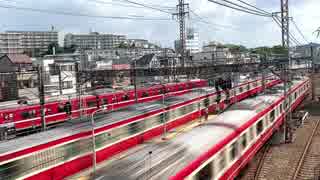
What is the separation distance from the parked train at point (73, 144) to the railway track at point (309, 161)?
7582mm

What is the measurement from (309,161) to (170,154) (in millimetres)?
10286

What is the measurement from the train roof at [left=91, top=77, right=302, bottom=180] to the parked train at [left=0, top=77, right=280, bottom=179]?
341 centimetres

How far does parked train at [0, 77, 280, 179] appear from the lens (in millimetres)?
11594

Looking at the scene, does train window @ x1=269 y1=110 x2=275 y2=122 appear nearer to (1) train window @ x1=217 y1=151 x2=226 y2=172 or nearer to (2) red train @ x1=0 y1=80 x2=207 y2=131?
(2) red train @ x1=0 y1=80 x2=207 y2=131

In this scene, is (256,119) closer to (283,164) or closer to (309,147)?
(283,164)

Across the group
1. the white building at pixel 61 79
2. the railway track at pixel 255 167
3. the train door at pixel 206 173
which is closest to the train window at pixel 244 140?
the railway track at pixel 255 167

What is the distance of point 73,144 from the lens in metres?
13.9

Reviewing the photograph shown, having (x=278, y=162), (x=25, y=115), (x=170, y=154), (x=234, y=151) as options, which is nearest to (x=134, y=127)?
(x=234, y=151)

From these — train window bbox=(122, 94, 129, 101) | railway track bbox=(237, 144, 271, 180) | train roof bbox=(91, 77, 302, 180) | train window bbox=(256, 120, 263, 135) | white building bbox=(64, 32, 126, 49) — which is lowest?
railway track bbox=(237, 144, 271, 180)

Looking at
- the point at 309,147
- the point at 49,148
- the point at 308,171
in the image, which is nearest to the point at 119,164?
the point at 49,148

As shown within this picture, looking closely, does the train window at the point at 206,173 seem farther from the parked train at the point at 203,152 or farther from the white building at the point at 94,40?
the white building at the point at 94,40

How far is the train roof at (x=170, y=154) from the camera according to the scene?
8489 mm

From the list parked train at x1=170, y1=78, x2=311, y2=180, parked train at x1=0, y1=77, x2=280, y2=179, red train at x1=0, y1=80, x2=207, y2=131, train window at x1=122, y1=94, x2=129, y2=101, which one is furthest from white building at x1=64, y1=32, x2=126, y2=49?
parked train at x1=170, y1=78, x2=311, y2=180

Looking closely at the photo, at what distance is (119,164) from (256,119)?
9.25m
